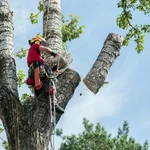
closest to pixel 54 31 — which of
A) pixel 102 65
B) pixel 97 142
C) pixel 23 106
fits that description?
pixel 102 65

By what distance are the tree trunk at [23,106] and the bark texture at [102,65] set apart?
7.2 inches

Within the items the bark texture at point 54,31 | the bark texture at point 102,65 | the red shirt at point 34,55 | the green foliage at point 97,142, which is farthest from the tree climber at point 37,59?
the green foliage at point 97,142

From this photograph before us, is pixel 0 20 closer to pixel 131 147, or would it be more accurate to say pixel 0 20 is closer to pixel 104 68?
pixel 104 68

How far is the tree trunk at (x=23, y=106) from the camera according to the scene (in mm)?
4703

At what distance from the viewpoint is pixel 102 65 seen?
5.26 metres

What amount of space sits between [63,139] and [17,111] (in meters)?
26.2

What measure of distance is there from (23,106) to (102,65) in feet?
3.83

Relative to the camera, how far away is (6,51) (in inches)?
214

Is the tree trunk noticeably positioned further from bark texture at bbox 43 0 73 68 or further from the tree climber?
the tree climber

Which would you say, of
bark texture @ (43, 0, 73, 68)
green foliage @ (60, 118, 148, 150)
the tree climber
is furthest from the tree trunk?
green foliage @ (60, 118, 148, 150)

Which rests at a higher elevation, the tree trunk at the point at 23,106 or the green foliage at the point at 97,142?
the green foliage at the point at 97,142

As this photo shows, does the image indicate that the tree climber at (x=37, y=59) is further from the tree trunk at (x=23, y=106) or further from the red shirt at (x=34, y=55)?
the tree trunk at (x=23, y=106)

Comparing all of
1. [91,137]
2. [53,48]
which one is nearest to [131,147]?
[91,137]

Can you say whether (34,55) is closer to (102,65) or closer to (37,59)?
(37,59)
